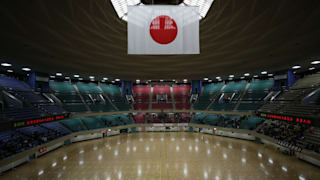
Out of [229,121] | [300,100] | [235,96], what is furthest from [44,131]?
[235,96]

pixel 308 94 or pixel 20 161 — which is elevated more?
pixel 308 94

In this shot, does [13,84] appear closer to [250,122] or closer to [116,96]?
[116,96]

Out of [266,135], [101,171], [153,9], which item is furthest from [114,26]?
[266,135]

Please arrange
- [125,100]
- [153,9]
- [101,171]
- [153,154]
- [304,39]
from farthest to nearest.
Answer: [125,100], [153,154], [101,171], [304,39], [153,9]

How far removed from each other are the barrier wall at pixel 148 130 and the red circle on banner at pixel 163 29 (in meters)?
15.5

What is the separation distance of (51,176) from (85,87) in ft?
72.2

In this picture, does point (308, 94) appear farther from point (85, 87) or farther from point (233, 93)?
point (85, 87)

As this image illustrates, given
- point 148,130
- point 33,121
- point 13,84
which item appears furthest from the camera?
Answer: point 148,130

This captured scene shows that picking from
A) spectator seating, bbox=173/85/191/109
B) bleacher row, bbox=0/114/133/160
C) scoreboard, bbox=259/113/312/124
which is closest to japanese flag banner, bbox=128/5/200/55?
scoreboard, bbox=259/113/312/124

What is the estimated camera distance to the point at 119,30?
9.48 metres

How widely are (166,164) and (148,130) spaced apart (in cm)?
1678

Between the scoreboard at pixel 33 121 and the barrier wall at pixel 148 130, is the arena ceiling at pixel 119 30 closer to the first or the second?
the scoreboard at pixel 33 121

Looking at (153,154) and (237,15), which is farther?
(153,154)

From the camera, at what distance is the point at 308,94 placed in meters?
18.7
